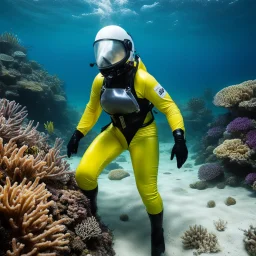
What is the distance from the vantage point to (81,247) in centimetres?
274

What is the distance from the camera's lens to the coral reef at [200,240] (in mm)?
3727

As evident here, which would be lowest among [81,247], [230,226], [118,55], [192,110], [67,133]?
[81,247]

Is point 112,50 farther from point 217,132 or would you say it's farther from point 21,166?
point 217,132

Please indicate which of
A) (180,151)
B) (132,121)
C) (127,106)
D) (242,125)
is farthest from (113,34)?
(242,125)

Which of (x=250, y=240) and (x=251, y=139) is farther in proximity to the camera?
(x=251, y=139)

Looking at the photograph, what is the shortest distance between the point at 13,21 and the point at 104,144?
39.2 metres

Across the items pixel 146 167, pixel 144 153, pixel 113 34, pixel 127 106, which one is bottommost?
pixel 146 167

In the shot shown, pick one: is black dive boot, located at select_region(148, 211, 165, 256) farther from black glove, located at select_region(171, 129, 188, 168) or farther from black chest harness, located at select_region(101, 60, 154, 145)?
black chest harness, located at select_region(101, 60, 154, 145)

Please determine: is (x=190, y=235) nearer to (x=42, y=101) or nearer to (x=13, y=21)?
(x=42, y=101)

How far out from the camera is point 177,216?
15.5 ft

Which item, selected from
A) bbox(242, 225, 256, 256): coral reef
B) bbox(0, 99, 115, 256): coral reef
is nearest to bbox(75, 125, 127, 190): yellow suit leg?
bbox(0, 99, 115, 256): coral reef

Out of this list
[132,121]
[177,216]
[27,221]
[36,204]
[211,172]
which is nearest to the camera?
[27,221]

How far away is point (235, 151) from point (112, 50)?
4.42 m

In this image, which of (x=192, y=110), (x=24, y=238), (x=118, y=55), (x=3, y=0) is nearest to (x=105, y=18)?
(x=3, y=0)
